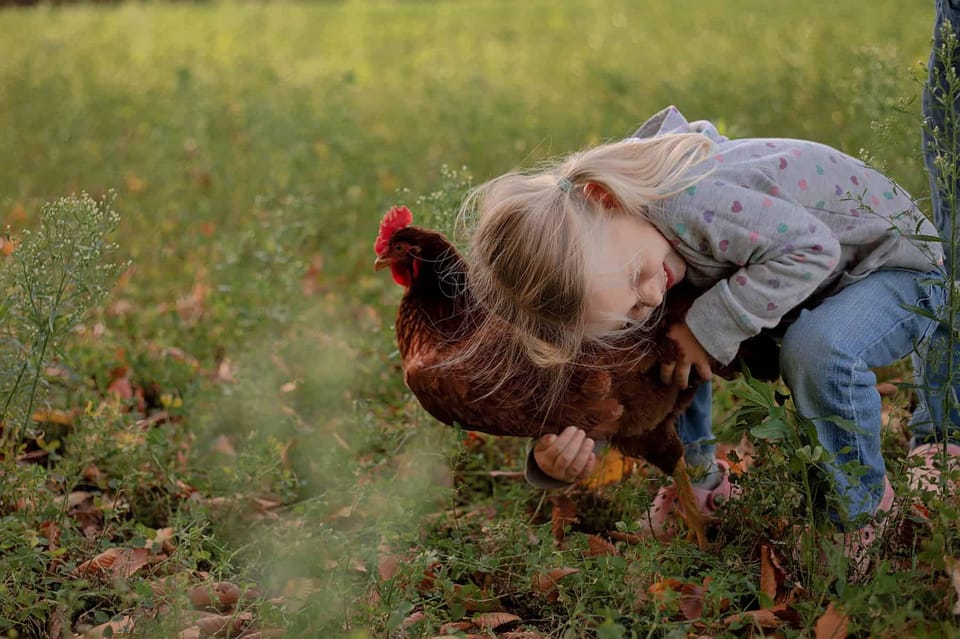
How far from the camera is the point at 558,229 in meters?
2.39

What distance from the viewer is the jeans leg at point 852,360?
2363 millimetres

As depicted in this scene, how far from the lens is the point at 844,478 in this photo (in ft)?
7.74

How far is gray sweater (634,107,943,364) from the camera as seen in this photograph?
2.39m

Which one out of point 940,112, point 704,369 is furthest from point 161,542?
point 940,112

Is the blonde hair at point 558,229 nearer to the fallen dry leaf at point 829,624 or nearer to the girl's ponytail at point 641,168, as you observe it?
the girl's ponytail at point 641,168

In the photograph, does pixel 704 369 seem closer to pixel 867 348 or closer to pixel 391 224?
pixel 867 348

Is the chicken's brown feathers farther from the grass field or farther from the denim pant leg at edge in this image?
the denim pant leg at edge

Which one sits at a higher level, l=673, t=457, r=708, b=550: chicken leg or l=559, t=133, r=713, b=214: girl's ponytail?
l=559, t=133, r=713, b=214: girl's ponytail

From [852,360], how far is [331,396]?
1.67 metres

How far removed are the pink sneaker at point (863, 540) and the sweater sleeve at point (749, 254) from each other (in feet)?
1.57

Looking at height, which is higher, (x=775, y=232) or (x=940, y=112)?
(x=940, y=112)

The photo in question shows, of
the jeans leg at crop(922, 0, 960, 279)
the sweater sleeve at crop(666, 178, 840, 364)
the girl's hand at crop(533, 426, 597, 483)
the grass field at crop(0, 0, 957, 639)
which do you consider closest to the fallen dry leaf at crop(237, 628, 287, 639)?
the grass field at crop(0, 0, 957, 639)

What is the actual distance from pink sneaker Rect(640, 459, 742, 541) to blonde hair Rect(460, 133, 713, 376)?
52cm

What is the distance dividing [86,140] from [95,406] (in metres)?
3.00
